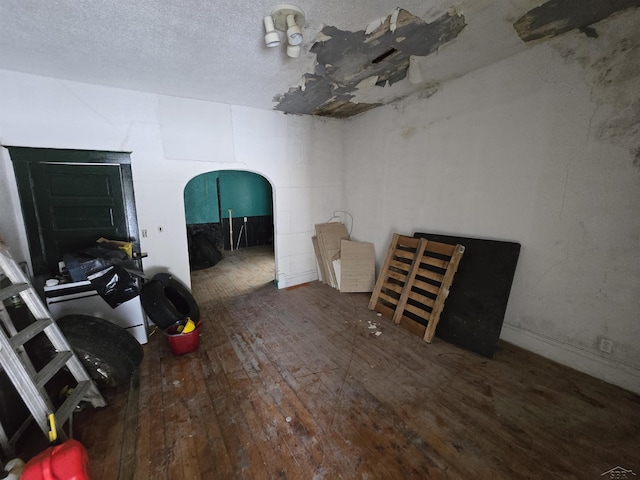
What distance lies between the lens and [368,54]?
2.35 metres

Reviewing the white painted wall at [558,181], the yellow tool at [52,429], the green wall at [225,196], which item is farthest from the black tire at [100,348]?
the green wall at [225,196]

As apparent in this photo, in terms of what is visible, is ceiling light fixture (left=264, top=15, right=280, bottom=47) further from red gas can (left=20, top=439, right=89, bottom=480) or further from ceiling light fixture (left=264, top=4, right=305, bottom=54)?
red gas can (left=20, top=439, right=89, bottom=480)

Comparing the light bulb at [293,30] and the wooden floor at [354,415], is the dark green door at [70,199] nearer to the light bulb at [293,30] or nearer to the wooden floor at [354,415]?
the wooden floor at [354,415]

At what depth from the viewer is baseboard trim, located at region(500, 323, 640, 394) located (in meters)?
2.04

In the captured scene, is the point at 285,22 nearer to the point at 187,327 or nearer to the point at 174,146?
the point at 174,146

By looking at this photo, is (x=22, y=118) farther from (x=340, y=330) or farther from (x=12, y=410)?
(x=340, y=330)

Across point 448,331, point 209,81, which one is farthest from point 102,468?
point 209,81

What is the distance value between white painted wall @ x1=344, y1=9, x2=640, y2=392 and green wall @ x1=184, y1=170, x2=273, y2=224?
489 cm

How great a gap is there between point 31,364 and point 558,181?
14.1 ft

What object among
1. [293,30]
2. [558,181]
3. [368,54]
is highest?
[368,54]

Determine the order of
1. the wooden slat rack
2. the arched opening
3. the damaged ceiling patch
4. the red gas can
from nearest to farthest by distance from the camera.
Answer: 1. the red gas can
2. the damaged ceiling patch
3. the wooden slat rack
4. the arched opening

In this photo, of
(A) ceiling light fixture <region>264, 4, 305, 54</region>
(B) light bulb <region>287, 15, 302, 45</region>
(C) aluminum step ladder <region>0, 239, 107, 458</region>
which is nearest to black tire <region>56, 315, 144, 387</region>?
(C) aluminum step ladder <region>0, 239, 107, 458</region>

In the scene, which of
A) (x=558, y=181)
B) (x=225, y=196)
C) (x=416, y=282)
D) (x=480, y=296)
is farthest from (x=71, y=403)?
(x=225, y=196)

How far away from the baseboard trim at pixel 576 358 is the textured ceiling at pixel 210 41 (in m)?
2.66
